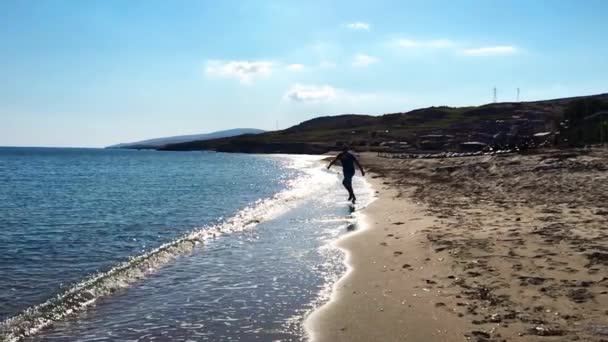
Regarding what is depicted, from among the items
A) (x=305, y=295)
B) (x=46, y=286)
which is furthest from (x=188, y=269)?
(x=305, y=295)

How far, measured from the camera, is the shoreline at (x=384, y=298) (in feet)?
24.0

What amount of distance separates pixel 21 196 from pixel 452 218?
29.5 m

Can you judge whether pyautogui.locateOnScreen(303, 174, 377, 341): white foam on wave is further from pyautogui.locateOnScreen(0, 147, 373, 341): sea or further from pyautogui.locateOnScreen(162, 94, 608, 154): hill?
pyautogui.locateOnScreen(162, 94, 608, 154): hill

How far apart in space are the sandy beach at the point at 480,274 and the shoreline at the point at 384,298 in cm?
2

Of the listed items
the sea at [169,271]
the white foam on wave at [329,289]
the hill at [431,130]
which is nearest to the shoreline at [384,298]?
the white foam on wave at [329,289]

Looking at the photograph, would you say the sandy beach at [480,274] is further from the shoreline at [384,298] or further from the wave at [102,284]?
the wave at [102,284]

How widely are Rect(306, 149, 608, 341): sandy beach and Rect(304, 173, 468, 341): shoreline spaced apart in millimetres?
23

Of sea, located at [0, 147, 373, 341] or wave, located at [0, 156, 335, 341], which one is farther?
wave, located at [0, 156, 335, 341]

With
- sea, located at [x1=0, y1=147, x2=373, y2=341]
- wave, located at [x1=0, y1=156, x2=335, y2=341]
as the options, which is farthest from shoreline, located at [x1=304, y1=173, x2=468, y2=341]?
wave, located at [x1=0, y1=156, x2=335, y2=341]

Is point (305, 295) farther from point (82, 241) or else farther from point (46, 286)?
point (82, 241)

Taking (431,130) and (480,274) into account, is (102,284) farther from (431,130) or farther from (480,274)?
(431,130)

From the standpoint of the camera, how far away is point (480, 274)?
977cm

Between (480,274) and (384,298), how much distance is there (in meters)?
2.07

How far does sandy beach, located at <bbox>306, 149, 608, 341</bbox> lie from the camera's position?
281 inches
